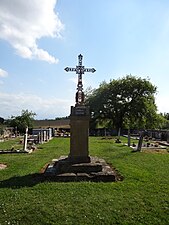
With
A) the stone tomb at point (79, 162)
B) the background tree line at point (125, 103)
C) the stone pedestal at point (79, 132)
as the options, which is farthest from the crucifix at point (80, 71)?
the background tree line at point (125, 103)

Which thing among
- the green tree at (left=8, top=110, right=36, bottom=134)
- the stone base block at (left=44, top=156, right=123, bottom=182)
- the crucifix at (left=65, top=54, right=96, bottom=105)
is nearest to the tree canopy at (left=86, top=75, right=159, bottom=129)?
the green tree at (left=8, top=110, right=36, bottom=134)

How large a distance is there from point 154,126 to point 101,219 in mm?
49168

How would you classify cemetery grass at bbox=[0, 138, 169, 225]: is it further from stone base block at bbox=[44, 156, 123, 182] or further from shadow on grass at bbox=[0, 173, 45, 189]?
stone base block at bbox=[44, 156, 123, 182]

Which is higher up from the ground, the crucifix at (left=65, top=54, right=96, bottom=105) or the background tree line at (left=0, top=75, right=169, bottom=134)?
the background tree line at (left=0, top=75, right=169, bottom=134)

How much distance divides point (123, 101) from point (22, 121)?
70.1 ft

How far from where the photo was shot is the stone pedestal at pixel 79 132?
407 inches

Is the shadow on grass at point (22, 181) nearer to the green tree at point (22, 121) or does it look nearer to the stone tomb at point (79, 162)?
the stone tomb at point (79, 162)

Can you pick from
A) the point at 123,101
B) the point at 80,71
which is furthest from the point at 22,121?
the point at 80,71

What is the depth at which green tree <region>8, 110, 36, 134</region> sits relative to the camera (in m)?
55.8

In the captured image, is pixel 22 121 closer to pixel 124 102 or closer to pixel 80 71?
pixel 124 102

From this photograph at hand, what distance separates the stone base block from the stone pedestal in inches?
16.2

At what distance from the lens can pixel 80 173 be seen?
930cm

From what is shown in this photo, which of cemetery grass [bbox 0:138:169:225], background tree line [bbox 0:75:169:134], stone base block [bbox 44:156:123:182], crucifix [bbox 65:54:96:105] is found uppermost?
background tree line [bbox 0:75:169:134]

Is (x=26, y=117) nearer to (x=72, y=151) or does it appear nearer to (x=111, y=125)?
(x=111, y=125)
